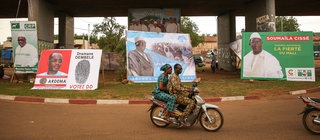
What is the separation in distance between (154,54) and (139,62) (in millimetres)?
953

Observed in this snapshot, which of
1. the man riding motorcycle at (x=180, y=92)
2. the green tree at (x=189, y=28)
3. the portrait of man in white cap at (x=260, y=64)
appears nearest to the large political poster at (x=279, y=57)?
the portrait of man in white cap at (x=260, y=64)

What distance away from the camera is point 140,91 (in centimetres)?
1160

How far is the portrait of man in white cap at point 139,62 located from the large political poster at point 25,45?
5.20 meters

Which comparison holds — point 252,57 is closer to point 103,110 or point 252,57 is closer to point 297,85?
point 297,85

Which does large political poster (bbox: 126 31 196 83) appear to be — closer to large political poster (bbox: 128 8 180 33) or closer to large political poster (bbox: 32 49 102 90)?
large political poster (bbox: 32 49 102 90)

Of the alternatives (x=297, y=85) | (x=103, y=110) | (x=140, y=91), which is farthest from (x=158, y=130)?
(x=297, y=85)

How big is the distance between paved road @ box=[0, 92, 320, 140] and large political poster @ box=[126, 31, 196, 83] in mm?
5901

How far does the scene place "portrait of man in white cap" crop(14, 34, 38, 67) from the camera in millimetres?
14719

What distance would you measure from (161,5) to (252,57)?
39.0ft

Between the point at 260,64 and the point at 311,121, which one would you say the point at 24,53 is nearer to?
the point at 260,64

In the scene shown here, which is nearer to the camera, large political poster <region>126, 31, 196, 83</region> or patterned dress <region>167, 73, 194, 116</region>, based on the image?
patterned dress <region>167, 73, 194, 116</region>

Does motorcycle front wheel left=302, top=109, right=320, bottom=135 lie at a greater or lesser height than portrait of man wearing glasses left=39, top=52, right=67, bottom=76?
lesser

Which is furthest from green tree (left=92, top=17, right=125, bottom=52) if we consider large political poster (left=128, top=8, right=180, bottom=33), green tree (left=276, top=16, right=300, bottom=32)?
green tree (left=276, top=16, right=300, bottom=32)

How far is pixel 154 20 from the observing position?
2511 cm
